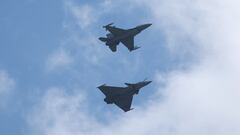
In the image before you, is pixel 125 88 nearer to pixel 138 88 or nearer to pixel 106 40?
pixel 138 88

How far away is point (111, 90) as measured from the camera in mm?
127250

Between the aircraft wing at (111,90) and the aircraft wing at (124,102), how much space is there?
1.66 meters

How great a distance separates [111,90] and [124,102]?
225 inches

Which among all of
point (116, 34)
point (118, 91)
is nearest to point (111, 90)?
point (118, 91)

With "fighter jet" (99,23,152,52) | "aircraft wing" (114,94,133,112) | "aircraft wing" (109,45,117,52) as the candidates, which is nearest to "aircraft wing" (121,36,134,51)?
"fighter jet" (99,23,152,52)

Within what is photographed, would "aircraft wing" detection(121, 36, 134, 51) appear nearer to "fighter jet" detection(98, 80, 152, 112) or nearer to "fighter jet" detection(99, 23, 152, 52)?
"fighter jet" detection(99, 23, 152, 52)

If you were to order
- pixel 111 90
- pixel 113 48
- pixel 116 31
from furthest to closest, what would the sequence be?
pixel 113 48, pixel 116 31, pixel 111 90

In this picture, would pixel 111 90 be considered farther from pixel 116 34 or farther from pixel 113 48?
pixel 116 34

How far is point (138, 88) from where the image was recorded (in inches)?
4958

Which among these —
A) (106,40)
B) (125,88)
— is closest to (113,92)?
(125,88)

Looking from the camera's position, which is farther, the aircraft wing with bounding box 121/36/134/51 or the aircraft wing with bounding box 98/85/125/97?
the aircraft wing with bounding box 121/36/134/51

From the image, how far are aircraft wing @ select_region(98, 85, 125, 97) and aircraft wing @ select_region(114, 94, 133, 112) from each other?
166 centimetres

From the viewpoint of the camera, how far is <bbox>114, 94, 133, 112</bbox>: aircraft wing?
12888cm

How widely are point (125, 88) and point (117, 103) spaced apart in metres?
4.91
